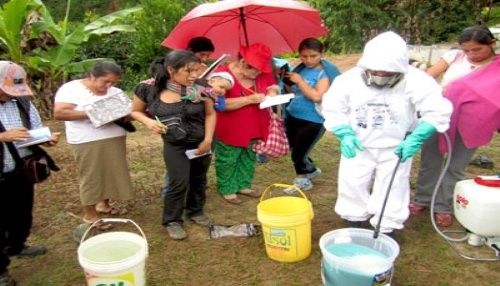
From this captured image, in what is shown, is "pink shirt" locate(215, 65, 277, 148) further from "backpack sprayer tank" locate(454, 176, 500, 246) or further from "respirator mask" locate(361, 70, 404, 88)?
"backpack sprayer tank" locate(454, 176, 500, 246)

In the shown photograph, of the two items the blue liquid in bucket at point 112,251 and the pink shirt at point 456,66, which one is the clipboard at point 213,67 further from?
the pink shirt at point 456,66

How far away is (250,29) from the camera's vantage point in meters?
4.16

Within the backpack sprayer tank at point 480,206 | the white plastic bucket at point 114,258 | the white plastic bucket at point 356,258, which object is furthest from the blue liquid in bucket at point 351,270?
the white plastic bucket at point 114,258

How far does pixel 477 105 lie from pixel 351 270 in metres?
1.71

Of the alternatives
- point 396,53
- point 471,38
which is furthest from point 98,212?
point 471,38

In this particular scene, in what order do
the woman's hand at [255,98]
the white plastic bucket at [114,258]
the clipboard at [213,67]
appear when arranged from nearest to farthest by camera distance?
the white plastic bucket at [114,258] → the clipboard at [213,67] → the woman's hand at [255,98]

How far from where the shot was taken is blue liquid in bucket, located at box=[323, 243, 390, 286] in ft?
8.05

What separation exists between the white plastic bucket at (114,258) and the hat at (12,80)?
1.00 metres

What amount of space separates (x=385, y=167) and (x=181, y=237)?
1666mm

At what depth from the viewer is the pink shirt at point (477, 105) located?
3.23 metres

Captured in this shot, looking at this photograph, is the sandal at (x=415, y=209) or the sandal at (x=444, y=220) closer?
the sandal at (x=444, y=220)

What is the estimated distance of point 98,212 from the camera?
3.97m

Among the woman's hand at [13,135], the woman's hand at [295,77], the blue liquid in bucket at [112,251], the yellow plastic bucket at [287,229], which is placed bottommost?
the yellow plastic bucket at [287,229]

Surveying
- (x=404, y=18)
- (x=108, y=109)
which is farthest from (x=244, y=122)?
(x=404, y=18)
